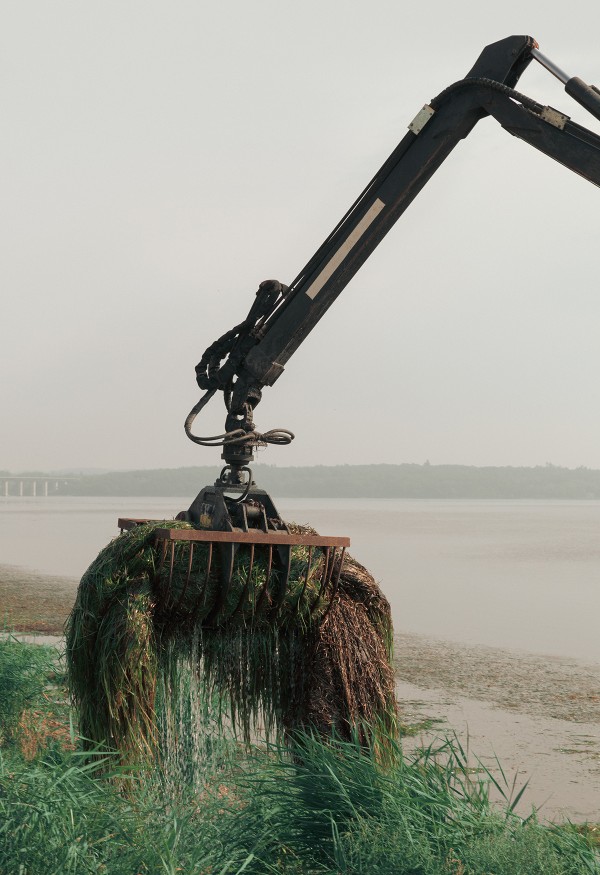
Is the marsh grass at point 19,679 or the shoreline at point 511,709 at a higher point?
the marsh grass at point 19,679

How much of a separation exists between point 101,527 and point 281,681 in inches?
1257

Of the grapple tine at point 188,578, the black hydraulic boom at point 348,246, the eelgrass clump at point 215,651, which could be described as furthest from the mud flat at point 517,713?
the black hydraulic boom at point 348,246

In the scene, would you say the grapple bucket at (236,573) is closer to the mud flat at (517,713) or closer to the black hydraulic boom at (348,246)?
the black hydraulic boom at (348,246)

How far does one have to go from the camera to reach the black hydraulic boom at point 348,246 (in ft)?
17.7

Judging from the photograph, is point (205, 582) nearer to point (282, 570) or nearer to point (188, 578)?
point (188, 578)

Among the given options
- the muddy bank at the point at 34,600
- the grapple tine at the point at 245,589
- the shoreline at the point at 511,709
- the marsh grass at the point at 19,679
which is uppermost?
the grapple tine at the point at 245,589

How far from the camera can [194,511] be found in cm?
593

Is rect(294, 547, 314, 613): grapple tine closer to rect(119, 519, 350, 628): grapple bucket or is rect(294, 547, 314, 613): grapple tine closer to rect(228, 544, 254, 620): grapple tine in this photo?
rect(119, 519, 350, 628): grapple bucket

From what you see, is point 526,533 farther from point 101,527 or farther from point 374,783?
point 374,783

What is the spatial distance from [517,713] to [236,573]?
13.6 ft

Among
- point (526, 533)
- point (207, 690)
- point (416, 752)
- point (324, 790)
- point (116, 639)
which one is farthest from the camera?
point (526, 533)

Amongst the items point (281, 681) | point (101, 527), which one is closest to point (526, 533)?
point (101, 527)

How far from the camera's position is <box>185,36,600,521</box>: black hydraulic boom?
5.40 metres

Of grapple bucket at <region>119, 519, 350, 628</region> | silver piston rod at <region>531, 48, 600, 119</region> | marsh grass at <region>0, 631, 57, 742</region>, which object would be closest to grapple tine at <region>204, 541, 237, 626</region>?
grapple bucket at <region>119, 519, 350, 628</region>
